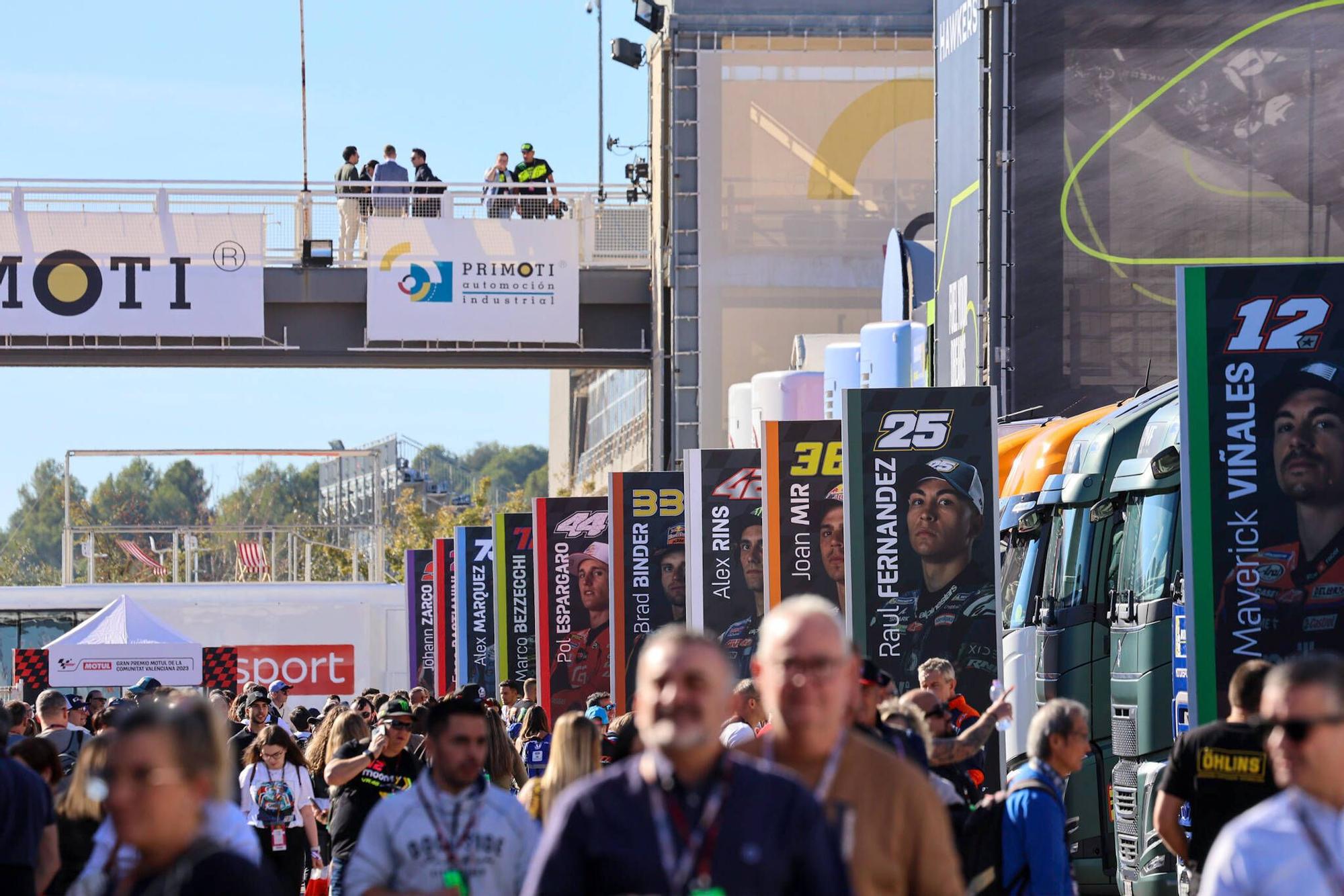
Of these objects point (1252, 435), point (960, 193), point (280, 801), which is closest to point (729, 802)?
point (1252, 435)

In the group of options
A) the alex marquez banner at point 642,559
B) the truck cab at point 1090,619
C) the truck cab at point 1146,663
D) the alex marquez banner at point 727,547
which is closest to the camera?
the truck cab at point 1146,663

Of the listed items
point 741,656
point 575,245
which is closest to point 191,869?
point 741,656

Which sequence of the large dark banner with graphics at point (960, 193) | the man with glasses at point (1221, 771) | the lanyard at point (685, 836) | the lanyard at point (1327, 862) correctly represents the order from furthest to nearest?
the large dark banner with graphics at point (960, 193)
the man with glasses at point (1221, 771)
the lanyard at point (1327, 862)
the lanyard at point (685, 836)

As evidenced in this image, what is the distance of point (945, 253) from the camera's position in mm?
23344

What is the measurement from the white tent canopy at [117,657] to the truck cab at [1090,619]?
1297 cm

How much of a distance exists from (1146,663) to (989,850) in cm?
647

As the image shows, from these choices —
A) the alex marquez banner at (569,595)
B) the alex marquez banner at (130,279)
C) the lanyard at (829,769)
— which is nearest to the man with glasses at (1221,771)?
the lanyard at (829,769)

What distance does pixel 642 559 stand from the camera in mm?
23922

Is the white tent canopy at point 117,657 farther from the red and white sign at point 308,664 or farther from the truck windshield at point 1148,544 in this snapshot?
the red and white sign at point 308,664

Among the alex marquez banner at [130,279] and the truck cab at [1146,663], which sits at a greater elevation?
the alex marquez banner at [130,279]

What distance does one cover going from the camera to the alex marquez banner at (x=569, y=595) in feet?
88.8

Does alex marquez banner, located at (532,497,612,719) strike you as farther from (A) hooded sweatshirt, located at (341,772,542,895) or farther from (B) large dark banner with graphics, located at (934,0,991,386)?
(A) hooded sweatshirt, located at (341,772,542,895)

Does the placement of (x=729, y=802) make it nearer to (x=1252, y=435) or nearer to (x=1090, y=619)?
(x=1252, y=435)

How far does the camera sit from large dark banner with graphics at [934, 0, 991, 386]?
21906mm
